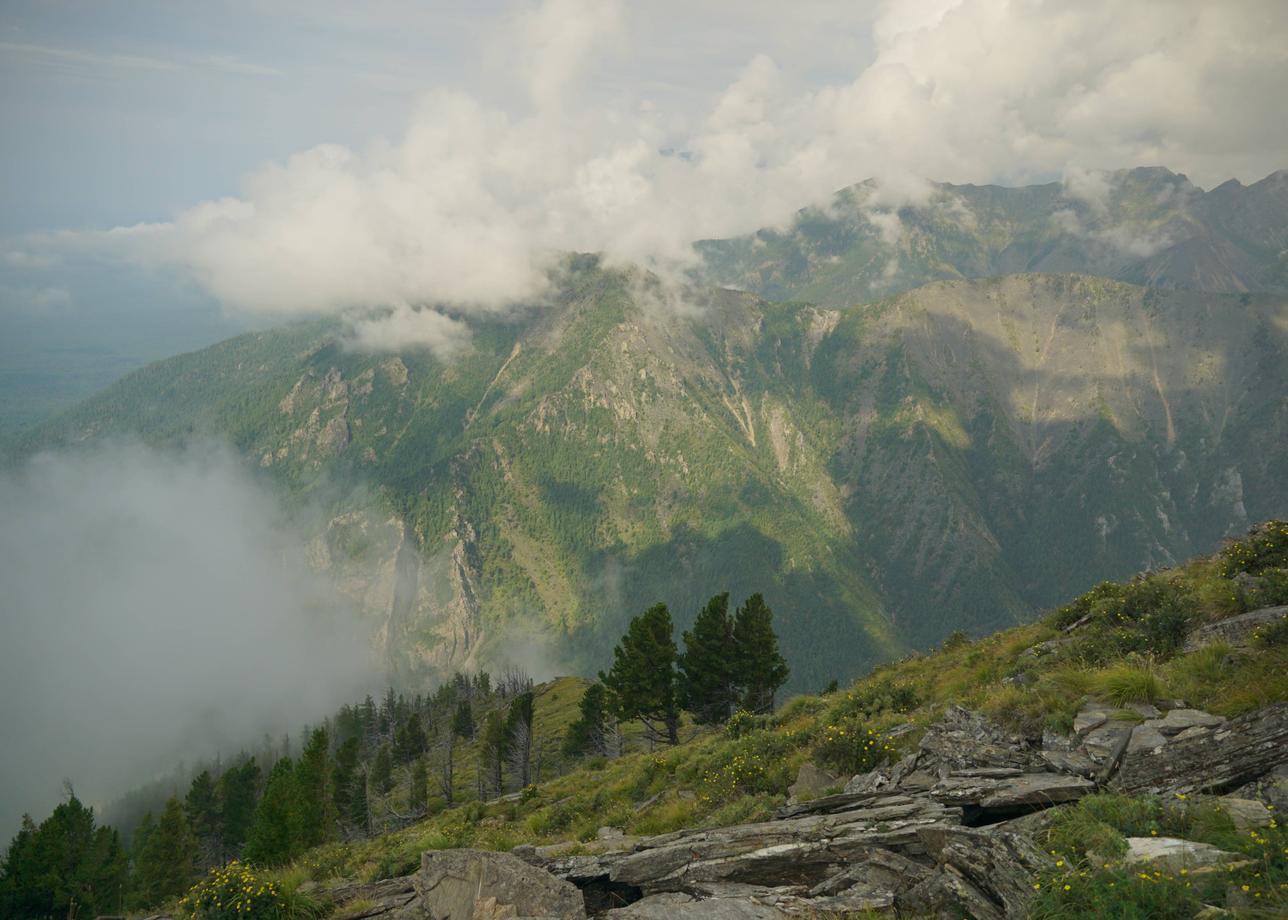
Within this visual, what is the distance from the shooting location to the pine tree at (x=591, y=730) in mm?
76144

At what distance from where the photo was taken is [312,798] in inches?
2195

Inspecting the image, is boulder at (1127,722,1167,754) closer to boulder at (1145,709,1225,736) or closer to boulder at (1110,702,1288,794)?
boulder at (1145,709,1225,736)

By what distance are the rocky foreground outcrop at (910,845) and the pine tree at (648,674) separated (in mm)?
37242

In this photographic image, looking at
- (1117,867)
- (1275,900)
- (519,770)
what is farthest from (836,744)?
(519,770)

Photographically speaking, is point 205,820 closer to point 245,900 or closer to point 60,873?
point 60,873

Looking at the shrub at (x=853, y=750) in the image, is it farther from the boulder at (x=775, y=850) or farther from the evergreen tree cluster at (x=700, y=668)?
the evergreen tree cluster at (x=700, y=668)

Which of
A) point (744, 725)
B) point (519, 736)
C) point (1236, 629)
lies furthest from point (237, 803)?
→ point (1236, 629)

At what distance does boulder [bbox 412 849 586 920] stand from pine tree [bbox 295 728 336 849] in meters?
45.0

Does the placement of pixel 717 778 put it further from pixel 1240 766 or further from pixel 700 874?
pixel 1240 766

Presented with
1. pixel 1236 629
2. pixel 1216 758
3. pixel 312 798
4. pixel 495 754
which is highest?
pixel 1236 629

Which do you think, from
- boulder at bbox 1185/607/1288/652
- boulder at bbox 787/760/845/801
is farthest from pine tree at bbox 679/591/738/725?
boulder at bbox 1185/607/1288/652

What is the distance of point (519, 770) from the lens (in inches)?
3147

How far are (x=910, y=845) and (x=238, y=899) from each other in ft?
47.2

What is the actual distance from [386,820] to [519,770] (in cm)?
1678
